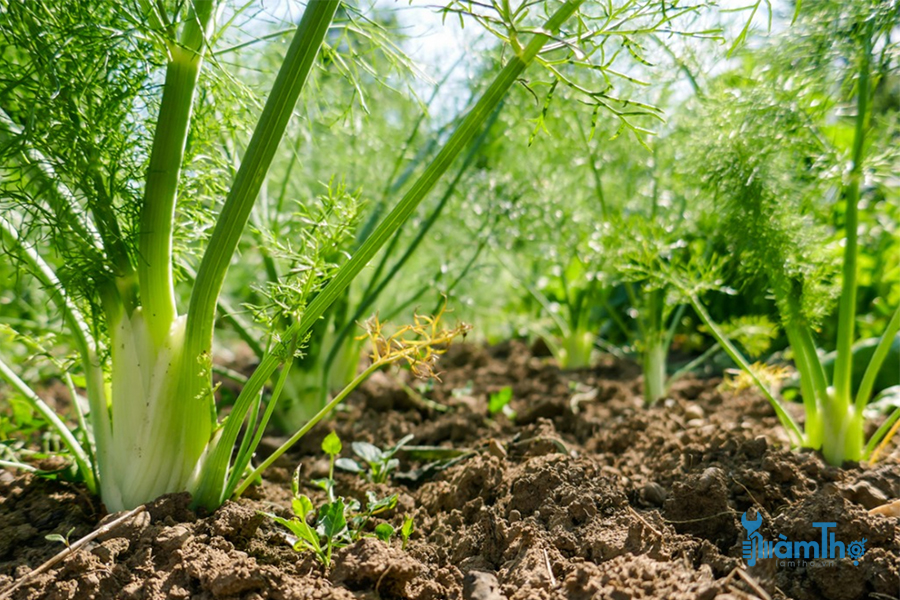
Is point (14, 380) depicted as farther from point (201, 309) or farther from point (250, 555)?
point (250, 555)

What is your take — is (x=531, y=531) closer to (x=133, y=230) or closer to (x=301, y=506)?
(x=301, y=506)

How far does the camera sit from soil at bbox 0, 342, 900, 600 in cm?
100

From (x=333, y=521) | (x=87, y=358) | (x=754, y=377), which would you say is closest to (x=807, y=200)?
(x=754, y=377)

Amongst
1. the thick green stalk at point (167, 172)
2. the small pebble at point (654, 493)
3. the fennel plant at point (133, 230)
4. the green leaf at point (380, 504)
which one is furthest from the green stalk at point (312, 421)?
the small pebble at point (654, 493)

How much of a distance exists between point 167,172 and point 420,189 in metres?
0.44

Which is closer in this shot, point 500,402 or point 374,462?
point 374,462

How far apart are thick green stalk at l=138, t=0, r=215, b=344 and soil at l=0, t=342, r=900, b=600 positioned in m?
0.33

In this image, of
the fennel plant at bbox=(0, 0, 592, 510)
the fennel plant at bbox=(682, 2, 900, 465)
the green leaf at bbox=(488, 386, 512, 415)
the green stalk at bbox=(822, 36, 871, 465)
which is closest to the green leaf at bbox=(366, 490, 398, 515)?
the fennel plant at bbox=(0, 0, 592, 510)

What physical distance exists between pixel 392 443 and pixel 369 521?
0.46 metres

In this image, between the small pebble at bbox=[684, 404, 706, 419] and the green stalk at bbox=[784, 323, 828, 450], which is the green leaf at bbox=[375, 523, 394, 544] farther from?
the small pebble at bbox=[684, 404, 706, 419]

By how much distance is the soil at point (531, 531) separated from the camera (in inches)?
39.4

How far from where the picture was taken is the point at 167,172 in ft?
3.79

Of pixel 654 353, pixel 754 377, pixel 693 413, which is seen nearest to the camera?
pixel 754 377

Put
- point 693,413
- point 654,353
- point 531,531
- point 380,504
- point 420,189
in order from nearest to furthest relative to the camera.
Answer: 1. point 420,189
2. point 531,531
3. point 380,504
4. point 693,413
5. point 654,353
